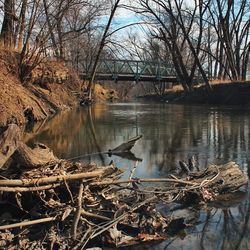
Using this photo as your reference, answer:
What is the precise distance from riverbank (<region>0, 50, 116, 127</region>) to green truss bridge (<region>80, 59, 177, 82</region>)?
9.71 metres

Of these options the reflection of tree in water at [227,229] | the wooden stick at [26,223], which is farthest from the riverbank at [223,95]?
the wooden stick at [26,223]

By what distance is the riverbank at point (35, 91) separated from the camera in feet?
64.8

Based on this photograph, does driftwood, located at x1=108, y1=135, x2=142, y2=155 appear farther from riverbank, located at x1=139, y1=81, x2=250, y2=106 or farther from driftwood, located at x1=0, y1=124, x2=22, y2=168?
riverbank, located at x1=139, y1=81, x2=250, y2=106

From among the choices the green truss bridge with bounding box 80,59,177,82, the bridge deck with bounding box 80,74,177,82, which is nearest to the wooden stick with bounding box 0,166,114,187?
the green truss bridge with bounding box 80,59,177,82

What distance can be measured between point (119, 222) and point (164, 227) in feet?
1.96

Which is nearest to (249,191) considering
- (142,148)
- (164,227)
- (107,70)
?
(164,227)

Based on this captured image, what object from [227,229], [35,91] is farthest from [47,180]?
[35,91]

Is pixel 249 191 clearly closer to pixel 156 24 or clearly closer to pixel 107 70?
pixel 156 24

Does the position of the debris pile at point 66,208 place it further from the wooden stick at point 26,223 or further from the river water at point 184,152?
the river water at point 184,152

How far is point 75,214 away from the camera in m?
5.54

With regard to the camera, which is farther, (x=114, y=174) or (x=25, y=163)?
(x=114, y=174)

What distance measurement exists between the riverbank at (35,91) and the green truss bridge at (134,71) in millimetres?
9706

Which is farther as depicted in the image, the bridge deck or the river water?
the bridge deck

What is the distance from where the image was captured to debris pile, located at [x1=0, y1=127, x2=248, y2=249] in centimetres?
543
